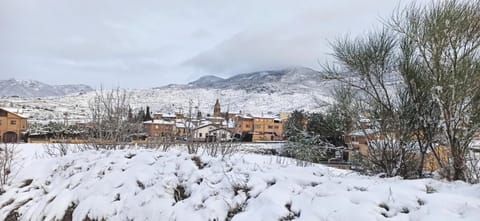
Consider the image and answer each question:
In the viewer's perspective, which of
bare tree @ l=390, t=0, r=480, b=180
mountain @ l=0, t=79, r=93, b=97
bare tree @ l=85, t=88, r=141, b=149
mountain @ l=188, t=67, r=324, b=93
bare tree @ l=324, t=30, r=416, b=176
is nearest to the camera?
bare tree @ l=390, t=0, r=480, b=180

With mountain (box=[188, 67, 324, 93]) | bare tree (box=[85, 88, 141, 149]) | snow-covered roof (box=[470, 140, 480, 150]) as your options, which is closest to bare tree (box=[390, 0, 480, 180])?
snow-covered roof (box=[470, 140, 480, 150])

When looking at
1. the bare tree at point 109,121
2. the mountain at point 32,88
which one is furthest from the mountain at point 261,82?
the bare tree at point 109,121

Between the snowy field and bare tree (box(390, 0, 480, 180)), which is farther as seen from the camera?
bare tree (box(390, 0, 480, 180))

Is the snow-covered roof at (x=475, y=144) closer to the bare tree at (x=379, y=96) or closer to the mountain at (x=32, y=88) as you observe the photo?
the bare tree at (x=379, y=96)

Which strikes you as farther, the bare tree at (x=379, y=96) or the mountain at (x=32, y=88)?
the mountain at (x=32, y=88)

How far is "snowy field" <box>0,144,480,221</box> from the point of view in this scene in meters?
3.60

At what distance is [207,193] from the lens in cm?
479

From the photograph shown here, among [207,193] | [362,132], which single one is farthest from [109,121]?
[362,132]

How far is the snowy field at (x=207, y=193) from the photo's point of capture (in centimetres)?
360

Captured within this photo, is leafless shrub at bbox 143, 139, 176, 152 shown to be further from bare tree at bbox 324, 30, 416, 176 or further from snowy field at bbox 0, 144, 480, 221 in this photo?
bare tree at bbox 324, 30, 416, 176

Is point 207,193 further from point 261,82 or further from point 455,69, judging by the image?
point 261,82

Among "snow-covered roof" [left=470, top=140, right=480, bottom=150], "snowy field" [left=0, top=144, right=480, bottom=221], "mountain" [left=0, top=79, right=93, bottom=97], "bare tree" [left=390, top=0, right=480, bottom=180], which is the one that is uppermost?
"mountain" [left=0, top=79, right=93, bottom=97]

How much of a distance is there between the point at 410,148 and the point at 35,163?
772cm

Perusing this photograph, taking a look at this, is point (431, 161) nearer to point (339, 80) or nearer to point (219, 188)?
point (339, 80)
